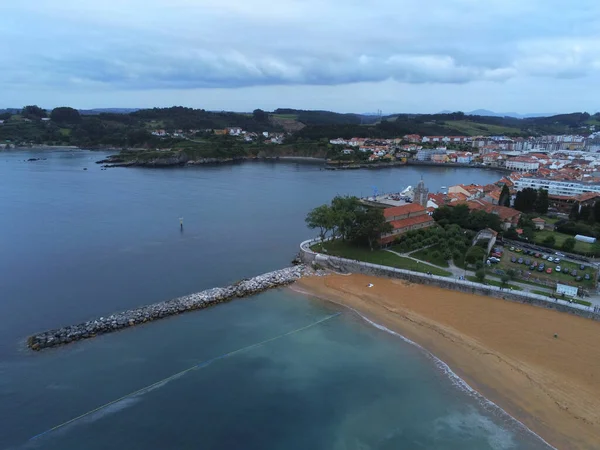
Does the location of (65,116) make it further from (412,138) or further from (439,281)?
(439,281)

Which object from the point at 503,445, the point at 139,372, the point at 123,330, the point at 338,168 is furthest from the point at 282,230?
the point at 338,168

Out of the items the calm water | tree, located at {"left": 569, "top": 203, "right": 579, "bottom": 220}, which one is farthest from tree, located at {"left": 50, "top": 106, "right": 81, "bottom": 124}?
tree, located at {"left": 569, "top": 203, "right": 579, "bottom": 220}

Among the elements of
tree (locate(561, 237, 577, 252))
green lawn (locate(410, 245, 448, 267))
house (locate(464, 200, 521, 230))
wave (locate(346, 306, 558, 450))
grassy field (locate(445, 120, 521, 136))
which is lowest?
wave (locate(346, 306, 558, 450))

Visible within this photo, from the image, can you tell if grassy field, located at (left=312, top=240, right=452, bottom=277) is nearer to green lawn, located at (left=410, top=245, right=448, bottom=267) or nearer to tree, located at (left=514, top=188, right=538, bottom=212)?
green lawn, located at (left=410, top=245, right=448, bottom=267)

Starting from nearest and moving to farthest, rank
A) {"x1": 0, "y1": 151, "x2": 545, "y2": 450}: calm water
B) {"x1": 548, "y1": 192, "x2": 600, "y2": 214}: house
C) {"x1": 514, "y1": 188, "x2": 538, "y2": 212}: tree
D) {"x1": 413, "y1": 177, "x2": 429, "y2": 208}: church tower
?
{"x1": 0, "y1": 151, "x2": 545, "y2": 450}: calm water, {"x1": 413, "y1": 177, "x2": 429, "y2": 208}: church tower, {"x1": 514, "y1": 188, "x2": 538, "y2": 212}: tree, {"x1": 548, "y1": 192, "x2": 600, "y2": 214}: house

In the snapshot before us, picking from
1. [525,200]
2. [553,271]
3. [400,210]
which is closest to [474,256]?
[553,271]

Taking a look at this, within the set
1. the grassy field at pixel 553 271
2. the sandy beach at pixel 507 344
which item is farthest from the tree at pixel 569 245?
the sandy beach at pixel 507 344

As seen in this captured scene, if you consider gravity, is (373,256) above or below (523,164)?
below
